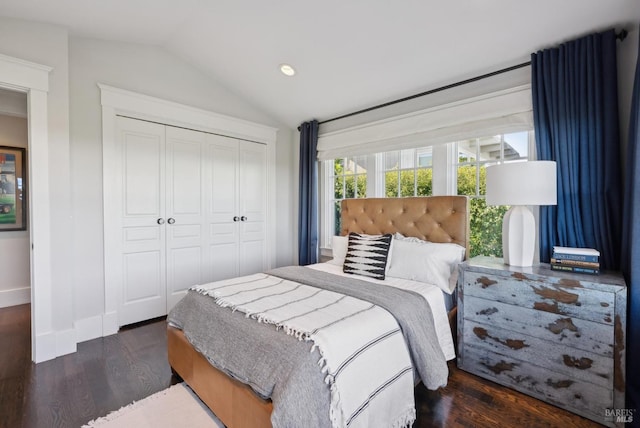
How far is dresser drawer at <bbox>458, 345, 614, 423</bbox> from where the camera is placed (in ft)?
5.46

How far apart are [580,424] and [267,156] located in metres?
3.78

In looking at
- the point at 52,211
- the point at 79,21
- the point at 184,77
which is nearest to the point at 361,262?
the point at 52,211

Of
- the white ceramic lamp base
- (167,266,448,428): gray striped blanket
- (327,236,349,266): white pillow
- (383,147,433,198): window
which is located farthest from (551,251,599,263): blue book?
(327,236,349,266): white pillow

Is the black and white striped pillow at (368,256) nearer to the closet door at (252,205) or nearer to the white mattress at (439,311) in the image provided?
the white mattress at (439,311)

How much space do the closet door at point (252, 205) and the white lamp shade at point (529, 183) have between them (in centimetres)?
287

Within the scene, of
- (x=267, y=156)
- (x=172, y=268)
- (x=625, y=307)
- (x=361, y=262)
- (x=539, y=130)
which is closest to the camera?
(x=625, y=307)

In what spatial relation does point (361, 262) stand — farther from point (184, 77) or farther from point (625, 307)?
point (184, 77)

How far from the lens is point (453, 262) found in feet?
7.79

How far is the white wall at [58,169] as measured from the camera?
234 centimetres

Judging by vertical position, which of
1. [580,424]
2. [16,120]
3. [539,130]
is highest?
[16,120]

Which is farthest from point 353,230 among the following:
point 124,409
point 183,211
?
point 124,409

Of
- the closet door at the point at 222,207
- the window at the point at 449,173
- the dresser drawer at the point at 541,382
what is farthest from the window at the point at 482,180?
the closet door at the point at 222,207

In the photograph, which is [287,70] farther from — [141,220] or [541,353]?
[541,353]

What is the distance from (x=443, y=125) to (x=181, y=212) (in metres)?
2.83
